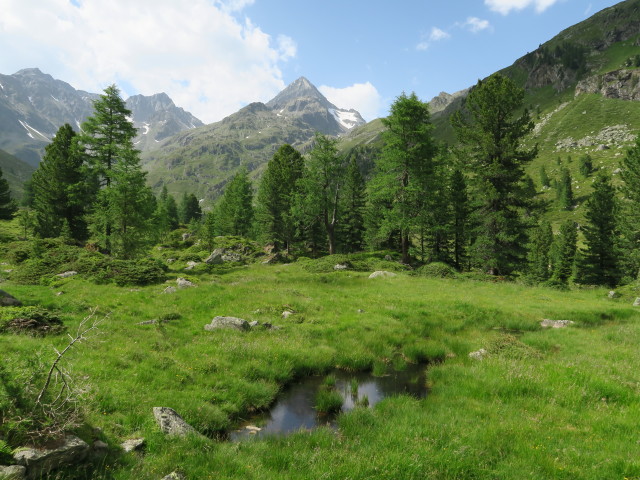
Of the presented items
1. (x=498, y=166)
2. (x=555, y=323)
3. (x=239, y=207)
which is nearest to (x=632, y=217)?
(x=498, y=166)

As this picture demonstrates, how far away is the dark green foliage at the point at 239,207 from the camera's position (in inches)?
2562

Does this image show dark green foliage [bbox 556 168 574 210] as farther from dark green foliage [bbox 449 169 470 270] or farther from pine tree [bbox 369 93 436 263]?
pine tree [bbox 369 93 436 263]

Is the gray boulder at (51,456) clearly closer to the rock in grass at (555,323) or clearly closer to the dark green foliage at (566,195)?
the rock in grass at (555,323)

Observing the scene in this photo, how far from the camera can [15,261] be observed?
91.8 ft

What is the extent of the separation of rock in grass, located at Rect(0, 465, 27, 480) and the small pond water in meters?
4.23

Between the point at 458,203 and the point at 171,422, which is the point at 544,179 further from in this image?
the point at 171,422

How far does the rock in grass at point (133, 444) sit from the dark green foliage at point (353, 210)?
149 feet

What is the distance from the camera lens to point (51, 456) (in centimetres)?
514

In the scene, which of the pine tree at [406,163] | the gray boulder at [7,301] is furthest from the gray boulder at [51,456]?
the pine tree at [406,163]

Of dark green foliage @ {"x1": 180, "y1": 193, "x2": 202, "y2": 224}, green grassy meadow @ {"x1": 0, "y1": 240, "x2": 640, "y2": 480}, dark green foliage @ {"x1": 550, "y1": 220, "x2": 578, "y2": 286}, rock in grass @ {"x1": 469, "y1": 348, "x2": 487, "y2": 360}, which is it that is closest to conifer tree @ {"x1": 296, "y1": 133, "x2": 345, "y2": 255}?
green grassy meadow @ {"x1": 0, "y1": 240, "x2": 640, "y2": 480}

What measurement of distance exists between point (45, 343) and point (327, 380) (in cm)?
934

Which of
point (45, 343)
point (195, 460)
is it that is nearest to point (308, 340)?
point (195, 460)

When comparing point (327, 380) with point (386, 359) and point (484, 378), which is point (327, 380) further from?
point (484, 378)

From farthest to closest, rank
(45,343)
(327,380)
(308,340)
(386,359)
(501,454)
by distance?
(308,340) < (386,359) < (327,380) < (45,343) < (501,454)
